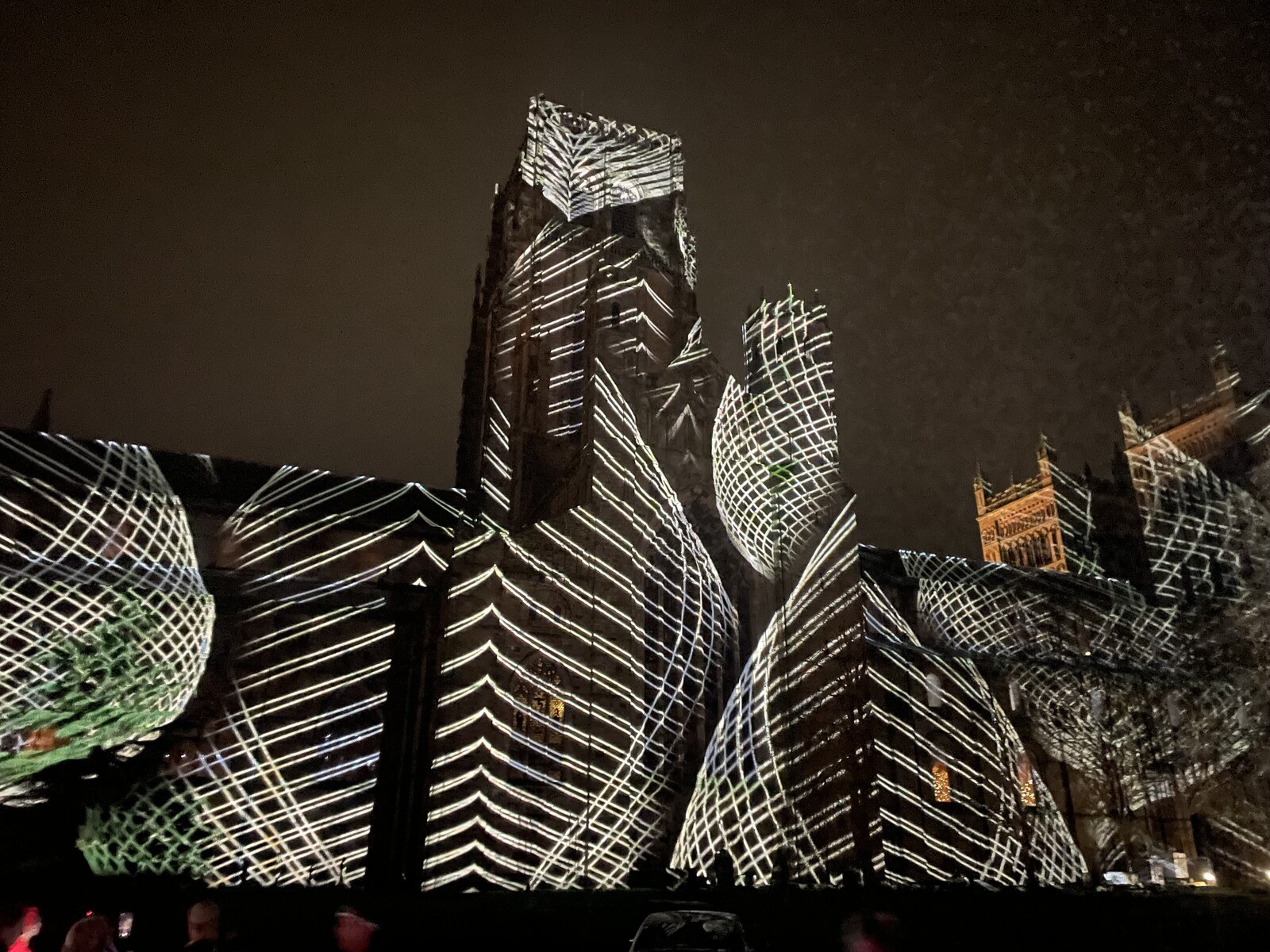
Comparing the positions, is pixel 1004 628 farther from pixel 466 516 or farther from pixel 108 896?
pixel 108 896


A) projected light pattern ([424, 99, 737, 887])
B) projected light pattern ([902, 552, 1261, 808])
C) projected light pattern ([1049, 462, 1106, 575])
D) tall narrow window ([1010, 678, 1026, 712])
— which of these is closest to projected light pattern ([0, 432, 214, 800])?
projected light pattern ([424, 99, 737, 887])

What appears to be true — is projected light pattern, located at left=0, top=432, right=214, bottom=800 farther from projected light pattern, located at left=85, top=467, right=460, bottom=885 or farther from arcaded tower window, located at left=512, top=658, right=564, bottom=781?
arcaded tower window, located at left=512, top=658, right=564, bottom=781

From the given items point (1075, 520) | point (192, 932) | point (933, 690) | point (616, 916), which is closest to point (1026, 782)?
point (933, 690)

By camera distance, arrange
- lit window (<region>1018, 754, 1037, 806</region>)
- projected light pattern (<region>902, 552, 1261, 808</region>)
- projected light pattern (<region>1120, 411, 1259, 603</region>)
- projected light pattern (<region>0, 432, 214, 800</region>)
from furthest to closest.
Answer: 1. projected light pattern (<region>1120, 411, 1259, 603</region>)
2. projected light pattern (<region>902, 552, 1261, 808</region>)
3. lit window (<region>1018, 754, 1037, 806</region>)
4. projected light pattern (<region>0, 432, 214, 800</region>)

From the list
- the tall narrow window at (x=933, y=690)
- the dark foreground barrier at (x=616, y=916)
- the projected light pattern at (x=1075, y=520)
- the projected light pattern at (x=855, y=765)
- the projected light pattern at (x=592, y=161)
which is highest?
the projected light pattern at (x=592, y=161)

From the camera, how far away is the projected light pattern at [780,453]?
2356 cm

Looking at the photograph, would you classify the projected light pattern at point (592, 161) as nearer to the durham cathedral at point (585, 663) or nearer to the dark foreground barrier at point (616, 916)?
the durham cathedral at point (585, 663)

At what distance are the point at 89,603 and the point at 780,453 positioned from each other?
711 inches

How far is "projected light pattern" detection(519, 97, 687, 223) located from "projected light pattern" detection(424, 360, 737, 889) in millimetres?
10442

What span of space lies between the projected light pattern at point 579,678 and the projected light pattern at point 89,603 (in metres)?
6.77

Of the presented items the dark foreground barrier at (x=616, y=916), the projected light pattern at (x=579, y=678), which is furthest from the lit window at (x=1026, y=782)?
the dark foreground barrier at (x=616, y=916)

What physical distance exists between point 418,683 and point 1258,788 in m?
29.0

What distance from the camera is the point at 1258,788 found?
29.3m

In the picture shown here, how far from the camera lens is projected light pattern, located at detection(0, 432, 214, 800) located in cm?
1905
